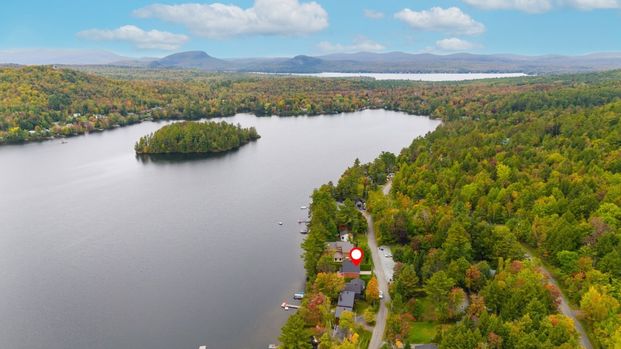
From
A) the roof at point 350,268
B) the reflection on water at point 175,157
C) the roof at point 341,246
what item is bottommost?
the roof at point 350,268

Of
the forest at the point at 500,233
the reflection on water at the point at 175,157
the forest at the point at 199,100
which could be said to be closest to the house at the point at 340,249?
the forest at the point at 500,233

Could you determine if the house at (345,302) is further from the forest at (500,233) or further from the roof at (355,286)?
the forest at (500,233)

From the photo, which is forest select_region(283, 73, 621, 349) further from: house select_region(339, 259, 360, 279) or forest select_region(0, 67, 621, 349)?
house select_region(339, 259, 360, 279)

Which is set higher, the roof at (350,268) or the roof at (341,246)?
the roof at (341,246)

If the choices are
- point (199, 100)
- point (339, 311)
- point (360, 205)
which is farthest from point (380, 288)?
point (199, 100)

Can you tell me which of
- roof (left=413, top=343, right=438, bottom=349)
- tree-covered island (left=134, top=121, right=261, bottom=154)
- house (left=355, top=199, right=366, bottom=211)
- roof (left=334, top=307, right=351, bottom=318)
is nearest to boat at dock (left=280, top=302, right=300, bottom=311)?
roof (left=334, top=307, right=351, bottom=318)

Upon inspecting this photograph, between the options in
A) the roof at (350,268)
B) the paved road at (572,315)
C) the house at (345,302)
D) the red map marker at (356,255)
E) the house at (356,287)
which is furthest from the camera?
the roof at (350,268)
